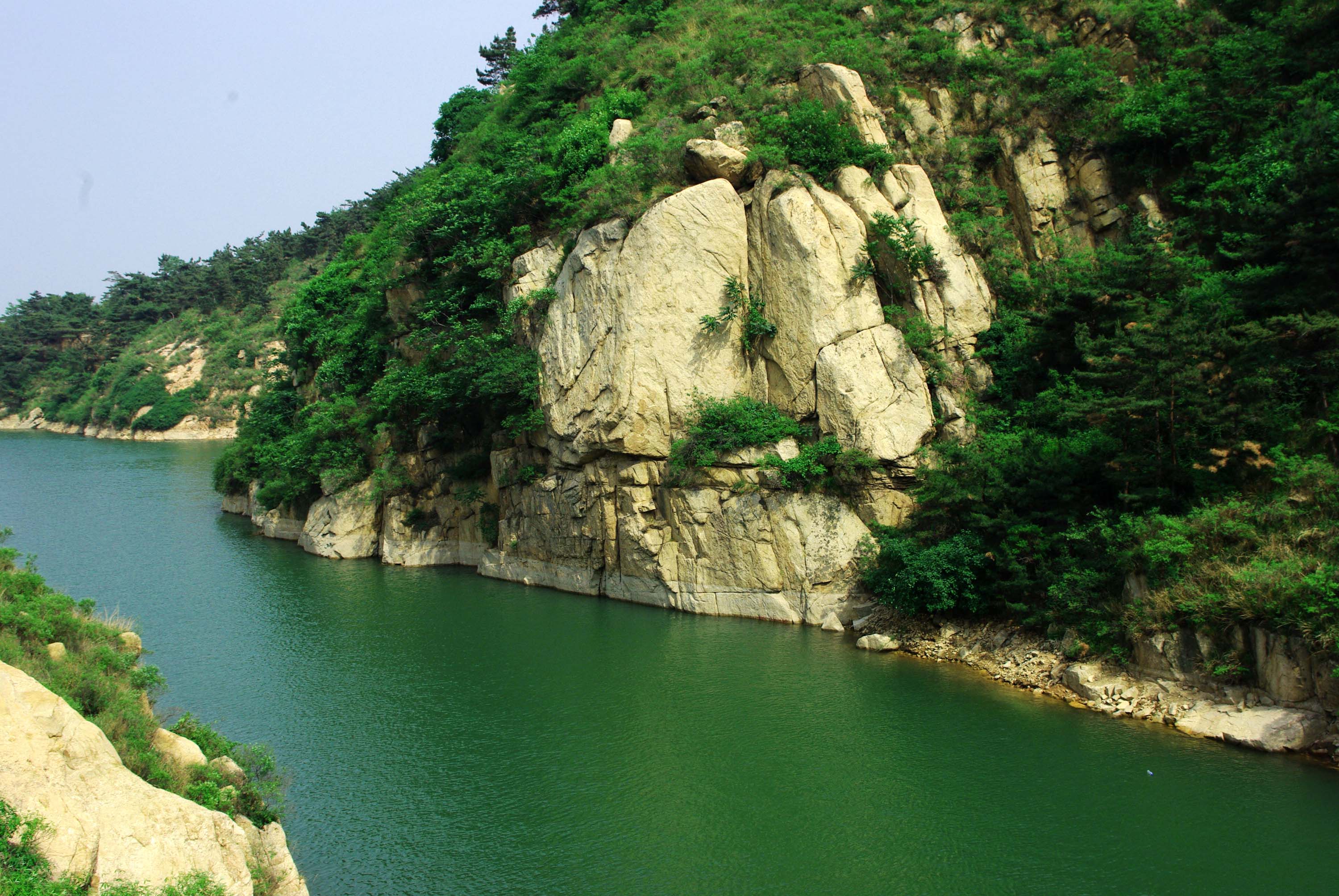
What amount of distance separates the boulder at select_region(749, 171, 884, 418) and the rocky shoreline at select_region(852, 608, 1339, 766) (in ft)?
23.3

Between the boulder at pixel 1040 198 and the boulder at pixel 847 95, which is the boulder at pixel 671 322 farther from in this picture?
the boulder at pixel 1040 198

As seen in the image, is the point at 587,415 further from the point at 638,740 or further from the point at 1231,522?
the point at 1231,522

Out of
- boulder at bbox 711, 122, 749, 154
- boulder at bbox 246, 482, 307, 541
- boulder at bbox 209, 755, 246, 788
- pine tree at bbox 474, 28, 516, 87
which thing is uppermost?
pine tree at bbox 474, 28, 516, 87

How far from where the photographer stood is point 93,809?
7816mm

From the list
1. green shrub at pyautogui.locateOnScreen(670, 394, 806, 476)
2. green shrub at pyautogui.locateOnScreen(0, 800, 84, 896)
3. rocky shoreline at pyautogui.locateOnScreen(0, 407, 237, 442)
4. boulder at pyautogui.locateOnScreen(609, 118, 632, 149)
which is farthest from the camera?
rocky shoreline at pyautogui.locateOnScreen(0, 407, 237, 442)

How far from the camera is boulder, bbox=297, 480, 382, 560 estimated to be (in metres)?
30.9

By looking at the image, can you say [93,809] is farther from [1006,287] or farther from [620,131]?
[620,131]

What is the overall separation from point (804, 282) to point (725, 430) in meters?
4.44

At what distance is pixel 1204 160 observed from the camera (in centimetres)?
2248

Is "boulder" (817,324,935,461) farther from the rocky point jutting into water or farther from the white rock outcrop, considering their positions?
the white rock outcrop

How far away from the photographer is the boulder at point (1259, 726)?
13484 mm

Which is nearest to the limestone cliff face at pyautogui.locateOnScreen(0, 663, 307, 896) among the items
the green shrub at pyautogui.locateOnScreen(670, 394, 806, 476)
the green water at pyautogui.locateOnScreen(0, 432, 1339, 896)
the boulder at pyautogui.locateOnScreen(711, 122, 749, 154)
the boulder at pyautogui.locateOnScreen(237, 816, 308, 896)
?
the boulder at pyautogui.locateOnScreen(237, 816, 308, 896)

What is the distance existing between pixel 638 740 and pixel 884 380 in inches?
446

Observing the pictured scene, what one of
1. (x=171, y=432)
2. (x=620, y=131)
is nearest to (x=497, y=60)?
(x=620, y=131)
